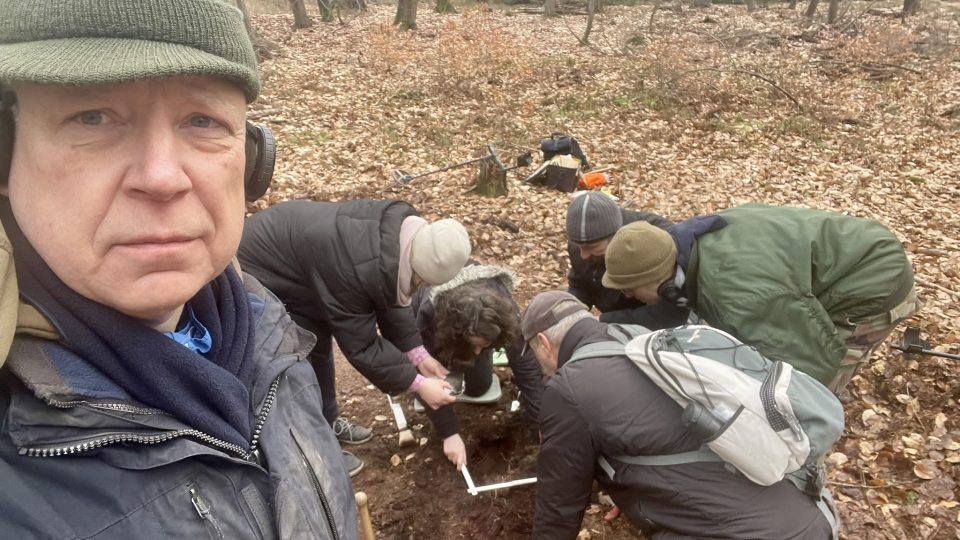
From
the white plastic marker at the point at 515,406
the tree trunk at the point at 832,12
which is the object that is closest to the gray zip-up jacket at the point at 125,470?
the white plastic marker at the point at 515,406

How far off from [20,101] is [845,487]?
4.45 meters

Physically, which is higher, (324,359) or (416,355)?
(416,355)

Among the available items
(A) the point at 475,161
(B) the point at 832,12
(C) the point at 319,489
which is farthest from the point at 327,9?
(C) the point at 319,489

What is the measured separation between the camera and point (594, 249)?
168 inches

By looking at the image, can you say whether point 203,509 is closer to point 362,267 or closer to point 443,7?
point 362,267

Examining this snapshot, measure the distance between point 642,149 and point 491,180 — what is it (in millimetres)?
3360

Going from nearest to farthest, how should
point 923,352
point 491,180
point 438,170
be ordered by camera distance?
point 923,352
point 491,180
point 438,170

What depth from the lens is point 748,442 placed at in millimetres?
2086

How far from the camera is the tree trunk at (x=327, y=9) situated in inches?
704

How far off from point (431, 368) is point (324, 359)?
0.77 metres

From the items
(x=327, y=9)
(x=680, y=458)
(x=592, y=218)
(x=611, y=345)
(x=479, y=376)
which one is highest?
(x=327, y=9)

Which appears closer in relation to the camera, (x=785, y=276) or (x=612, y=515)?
(x=785, y=276)

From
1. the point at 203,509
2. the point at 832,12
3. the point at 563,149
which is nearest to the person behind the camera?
the point at 203,509

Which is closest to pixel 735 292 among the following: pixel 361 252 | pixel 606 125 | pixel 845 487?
pixel 845 487
